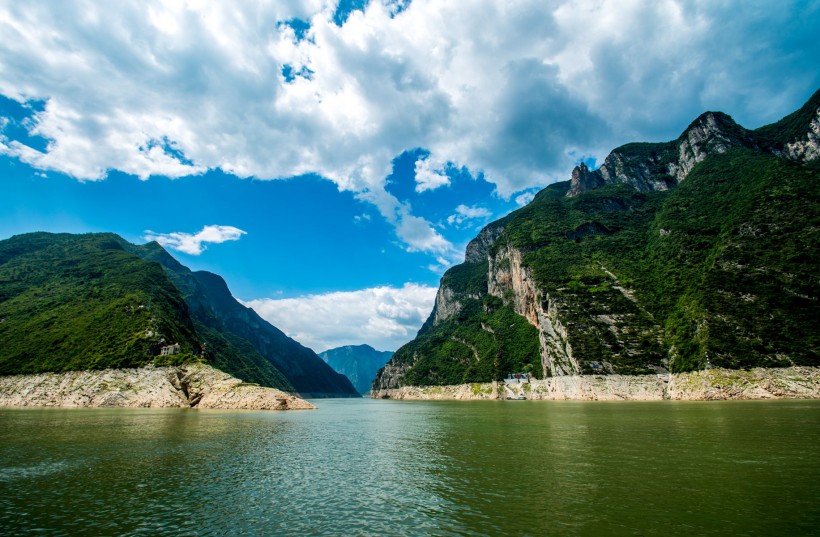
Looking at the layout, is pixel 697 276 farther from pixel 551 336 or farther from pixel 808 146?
pixel 808 146

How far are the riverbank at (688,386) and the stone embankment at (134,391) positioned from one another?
270 ft

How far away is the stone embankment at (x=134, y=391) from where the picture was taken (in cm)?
8850

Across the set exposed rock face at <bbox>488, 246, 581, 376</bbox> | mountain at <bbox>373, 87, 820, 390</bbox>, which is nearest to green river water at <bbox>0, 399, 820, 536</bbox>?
mountain at <bbox>373, 87, 820, 390</bbox>

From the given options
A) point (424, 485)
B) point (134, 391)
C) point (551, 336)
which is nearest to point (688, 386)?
point (551, 336)

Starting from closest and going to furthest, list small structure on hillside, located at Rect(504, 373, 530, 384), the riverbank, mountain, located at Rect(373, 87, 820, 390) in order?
the riverbank → mountain, located at Rect(373, 87, 820, 390) → small structure on hillside, located at Rect(504, 373, 530, 384)

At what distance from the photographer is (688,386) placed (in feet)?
292

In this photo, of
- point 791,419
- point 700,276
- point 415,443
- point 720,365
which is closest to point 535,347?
point 700,276

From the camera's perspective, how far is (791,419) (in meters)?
40.0

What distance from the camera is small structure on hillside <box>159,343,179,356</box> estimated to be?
99.3 meters

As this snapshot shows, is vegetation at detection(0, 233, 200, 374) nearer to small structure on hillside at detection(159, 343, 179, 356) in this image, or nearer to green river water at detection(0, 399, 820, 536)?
small structure on hillside at detection(159, 343, 179, 356)

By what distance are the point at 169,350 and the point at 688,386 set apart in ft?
405

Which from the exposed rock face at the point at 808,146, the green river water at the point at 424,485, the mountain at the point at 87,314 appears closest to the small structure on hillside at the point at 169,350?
the mountain at the point at 87,314

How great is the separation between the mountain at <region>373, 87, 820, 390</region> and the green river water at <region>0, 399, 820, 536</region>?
6372 cm

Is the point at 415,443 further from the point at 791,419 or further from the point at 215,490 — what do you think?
the point at 791,419
